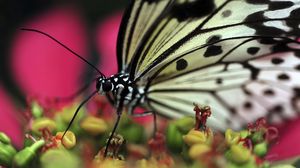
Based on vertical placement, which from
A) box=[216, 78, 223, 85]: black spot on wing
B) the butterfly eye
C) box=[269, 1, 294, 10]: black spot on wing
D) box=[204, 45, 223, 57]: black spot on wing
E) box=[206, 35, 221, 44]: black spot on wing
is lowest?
box=[216, 78, 223, 85]: black spot on wing

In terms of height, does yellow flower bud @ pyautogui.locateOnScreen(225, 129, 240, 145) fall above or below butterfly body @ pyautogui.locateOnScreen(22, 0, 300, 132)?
below

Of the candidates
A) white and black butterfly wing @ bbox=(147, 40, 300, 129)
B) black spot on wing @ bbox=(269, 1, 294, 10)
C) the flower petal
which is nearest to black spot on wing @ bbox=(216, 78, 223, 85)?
white and black butterfly wing @ bbox=(147, 40, 300, 129)

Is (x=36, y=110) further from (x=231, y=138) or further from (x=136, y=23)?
(x=231, y=138)

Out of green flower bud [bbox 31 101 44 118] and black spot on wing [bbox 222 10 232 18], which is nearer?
black spot on wing [bbox 222 10 232 18]

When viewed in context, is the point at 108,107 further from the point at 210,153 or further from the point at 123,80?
the point at 210,153

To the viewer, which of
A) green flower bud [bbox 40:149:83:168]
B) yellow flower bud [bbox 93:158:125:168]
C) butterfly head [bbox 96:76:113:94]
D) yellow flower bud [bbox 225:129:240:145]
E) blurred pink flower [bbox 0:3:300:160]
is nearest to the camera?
green flower bud [bbox 40:149:83:168]

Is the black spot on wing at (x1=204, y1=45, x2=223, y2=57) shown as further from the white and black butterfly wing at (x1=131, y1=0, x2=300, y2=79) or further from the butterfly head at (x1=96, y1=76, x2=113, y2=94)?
the butterfly head at (x1=96, y1=76, x2=113, y2=94)

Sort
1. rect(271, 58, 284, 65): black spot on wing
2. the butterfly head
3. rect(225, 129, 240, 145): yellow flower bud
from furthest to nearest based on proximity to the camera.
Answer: rect(271, 58, 284, 65): black spot on wing < the butterfly head < rect(225, 129, 240, 145): yellow flower bud

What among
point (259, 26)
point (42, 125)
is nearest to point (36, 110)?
point (42, 125)
